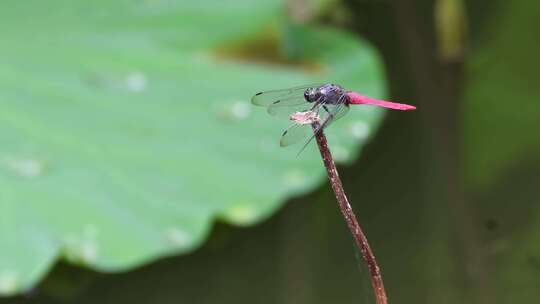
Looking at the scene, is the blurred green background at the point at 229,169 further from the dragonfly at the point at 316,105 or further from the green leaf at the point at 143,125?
the dragonfly at the point at 316,105

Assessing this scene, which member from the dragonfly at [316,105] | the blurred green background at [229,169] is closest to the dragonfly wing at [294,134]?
the dragonfly at [316,105]

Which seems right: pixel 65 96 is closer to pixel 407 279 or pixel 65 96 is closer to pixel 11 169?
pixel 11 169

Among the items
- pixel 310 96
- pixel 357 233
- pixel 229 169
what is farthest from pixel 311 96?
pixel 229 169

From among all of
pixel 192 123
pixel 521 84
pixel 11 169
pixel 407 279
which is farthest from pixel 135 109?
pixel 521 84

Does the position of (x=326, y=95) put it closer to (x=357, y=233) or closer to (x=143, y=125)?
(x=357, y=233)

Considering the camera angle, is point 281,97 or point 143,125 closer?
point 281,97
